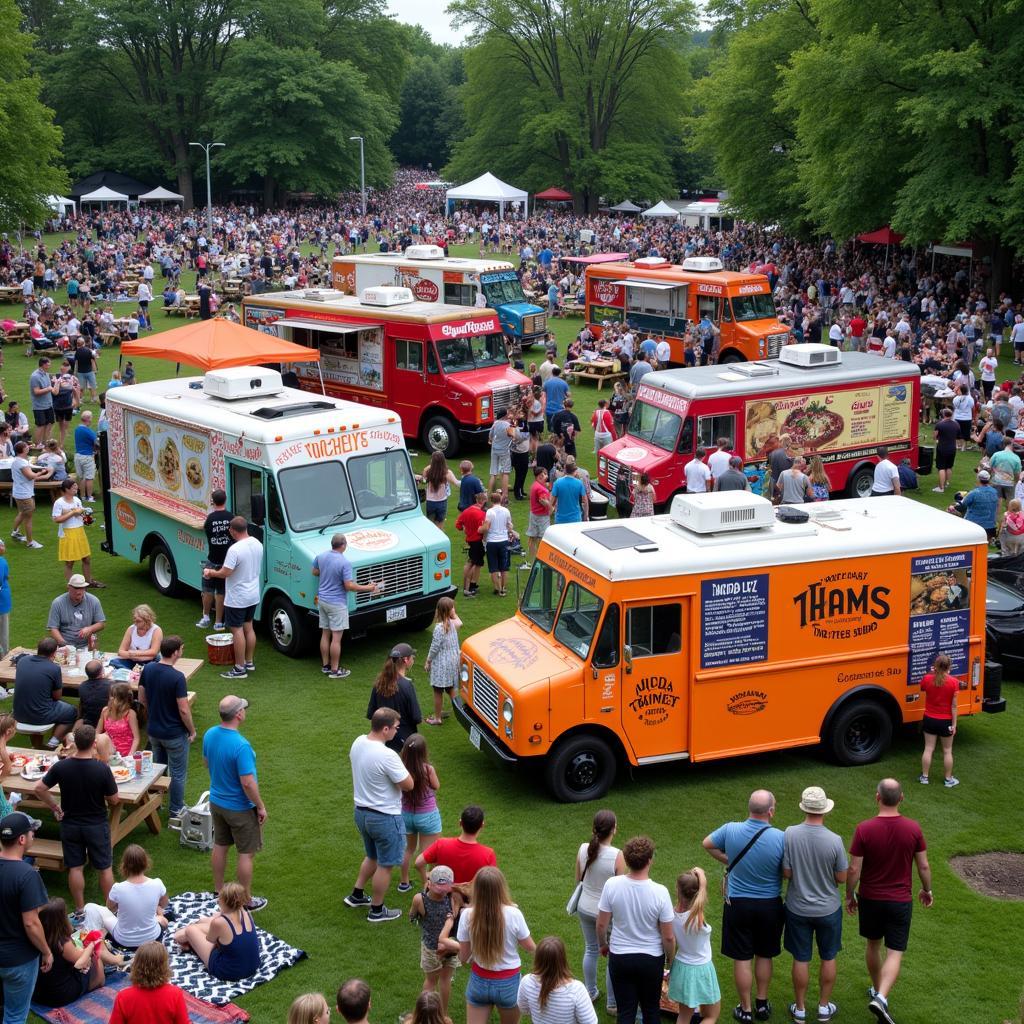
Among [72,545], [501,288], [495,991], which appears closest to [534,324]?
[501,288]

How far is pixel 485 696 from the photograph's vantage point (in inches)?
446

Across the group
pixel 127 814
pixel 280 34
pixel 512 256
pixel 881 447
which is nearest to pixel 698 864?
pixel 127 814

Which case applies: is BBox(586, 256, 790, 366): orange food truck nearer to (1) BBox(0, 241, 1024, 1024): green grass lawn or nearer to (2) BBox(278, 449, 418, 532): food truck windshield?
(2) BBox(278, 449, 418, 532): food truck windshield

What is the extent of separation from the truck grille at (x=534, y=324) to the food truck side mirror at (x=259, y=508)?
749 inches

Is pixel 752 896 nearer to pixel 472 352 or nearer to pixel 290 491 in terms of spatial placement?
pixel 290 491

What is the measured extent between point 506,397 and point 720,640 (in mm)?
12627

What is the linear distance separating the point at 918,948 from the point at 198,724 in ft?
23.2

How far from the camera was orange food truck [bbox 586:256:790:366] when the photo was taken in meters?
30.1

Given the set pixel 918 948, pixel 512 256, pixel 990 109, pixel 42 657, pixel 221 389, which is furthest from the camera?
pixel 512 256

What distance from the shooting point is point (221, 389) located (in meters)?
15.6

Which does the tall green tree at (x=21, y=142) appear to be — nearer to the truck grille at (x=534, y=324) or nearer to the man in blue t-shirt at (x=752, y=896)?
the truck grille at (x=534, y=324)

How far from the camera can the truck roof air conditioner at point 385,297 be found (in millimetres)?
24078

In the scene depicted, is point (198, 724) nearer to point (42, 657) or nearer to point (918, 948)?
point (42, 657)

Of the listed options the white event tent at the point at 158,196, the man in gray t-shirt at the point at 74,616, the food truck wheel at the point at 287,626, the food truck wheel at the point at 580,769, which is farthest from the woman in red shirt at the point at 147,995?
the white event tent at the point at 158,196
